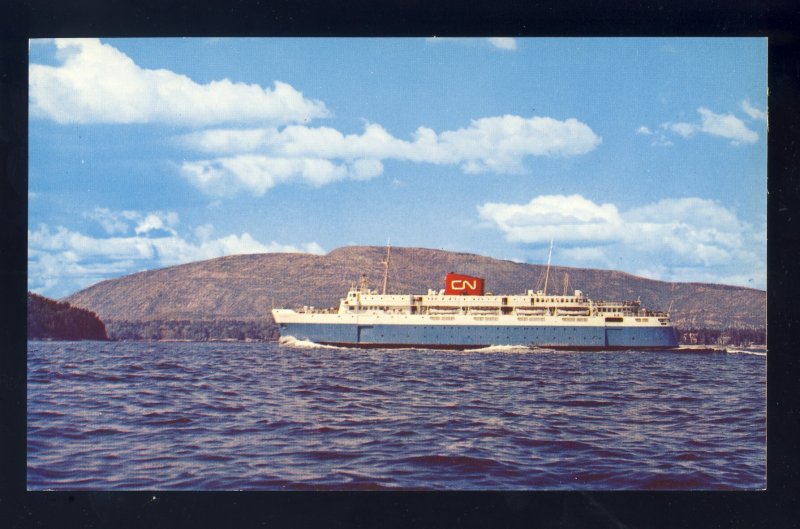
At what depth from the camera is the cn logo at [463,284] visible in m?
21.2

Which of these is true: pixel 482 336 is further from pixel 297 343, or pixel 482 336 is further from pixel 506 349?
pixel 297 343

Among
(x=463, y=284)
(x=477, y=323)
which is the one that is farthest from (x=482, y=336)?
(x=463, y=284)

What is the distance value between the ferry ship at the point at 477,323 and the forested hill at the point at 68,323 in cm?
911

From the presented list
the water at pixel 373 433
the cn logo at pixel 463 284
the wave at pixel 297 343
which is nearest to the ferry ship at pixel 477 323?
the cn logo at pixel 463 284

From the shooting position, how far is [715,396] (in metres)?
9.23

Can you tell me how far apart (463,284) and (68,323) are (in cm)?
1260

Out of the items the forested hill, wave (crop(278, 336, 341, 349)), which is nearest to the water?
the forested hill

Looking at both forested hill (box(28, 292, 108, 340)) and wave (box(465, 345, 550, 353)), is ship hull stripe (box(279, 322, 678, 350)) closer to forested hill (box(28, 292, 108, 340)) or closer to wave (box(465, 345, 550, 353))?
wave (box(465, 345, 550, 353))

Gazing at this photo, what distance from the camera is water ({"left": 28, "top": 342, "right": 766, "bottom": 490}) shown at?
6918 millimetres

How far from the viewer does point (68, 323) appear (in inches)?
462

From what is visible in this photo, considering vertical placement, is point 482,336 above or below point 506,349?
above
